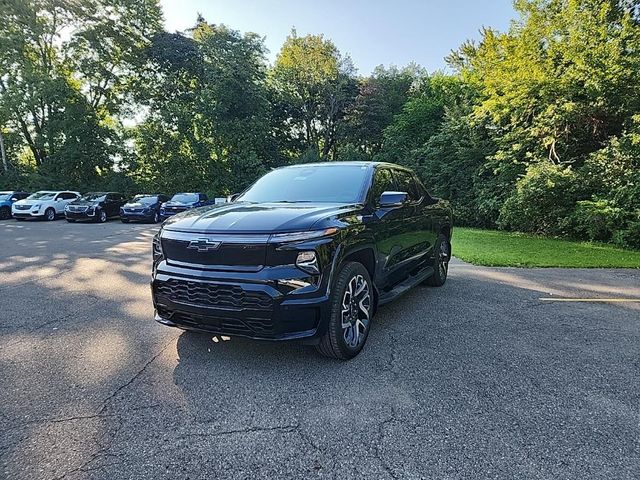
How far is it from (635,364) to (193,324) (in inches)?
149

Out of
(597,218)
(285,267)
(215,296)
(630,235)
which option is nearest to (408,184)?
(285,267)

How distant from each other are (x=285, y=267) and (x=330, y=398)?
1.00 meters

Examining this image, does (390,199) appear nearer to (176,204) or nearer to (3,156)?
(176,204)

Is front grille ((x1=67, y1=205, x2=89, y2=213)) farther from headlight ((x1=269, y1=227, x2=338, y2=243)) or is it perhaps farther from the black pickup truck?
headlight ((x1=269, y1=227, x2=338, y2=243))

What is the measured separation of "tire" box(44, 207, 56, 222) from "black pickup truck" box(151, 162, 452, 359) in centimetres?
1982

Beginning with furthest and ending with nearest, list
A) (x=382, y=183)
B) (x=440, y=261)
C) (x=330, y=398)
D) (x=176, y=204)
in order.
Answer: (x=176, y=204) < (x=440, y=261) < (x=382, y=183) < (x=330, y=398)

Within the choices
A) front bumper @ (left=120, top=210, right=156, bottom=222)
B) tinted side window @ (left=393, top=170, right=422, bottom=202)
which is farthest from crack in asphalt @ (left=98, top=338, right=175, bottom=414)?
front bumper @ (left=120, top=210, right=156, bottom=222)

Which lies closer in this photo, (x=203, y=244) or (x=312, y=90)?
(x=203, y=244)

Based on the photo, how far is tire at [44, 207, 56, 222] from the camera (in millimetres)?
19469

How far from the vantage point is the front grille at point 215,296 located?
296 centimetres

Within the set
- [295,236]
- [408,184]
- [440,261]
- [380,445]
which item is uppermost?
[408,184]

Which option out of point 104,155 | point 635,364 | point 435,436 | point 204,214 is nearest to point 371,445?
point 435,436

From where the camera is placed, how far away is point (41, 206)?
19.3m

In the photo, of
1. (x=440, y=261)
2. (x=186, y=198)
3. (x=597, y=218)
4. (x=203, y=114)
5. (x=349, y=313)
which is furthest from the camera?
(x=203, y=114)
